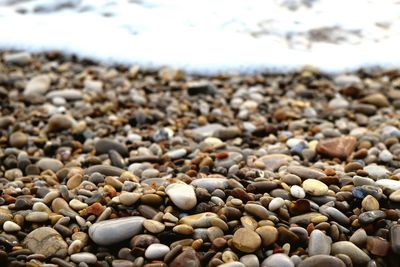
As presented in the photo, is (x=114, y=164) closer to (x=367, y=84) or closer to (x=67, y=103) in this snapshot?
(x=67, y=103)

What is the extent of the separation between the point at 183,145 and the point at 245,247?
4.68 ft

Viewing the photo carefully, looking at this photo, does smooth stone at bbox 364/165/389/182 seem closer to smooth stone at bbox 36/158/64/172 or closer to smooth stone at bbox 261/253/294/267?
smooth stone at bbox 261/253/294/267

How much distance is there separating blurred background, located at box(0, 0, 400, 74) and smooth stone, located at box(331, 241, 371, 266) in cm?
294

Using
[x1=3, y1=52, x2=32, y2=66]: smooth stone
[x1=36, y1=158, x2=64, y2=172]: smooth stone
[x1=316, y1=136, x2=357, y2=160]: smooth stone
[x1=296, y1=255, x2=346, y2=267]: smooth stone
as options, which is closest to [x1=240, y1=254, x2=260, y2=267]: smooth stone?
[x1=296, y1=255, x2=346, y2=267]: smooth stone

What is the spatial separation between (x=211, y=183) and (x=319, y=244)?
55cm

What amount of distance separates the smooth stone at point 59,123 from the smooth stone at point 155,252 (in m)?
1.83

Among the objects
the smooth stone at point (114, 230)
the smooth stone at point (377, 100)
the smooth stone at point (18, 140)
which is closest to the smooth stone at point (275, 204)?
the smooth stone at point (114, 230)

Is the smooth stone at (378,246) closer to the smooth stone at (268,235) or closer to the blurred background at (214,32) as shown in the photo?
the smooth stone at (268,235)

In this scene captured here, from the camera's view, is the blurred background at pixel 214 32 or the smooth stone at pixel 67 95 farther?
the blurred background at pixel 214 32

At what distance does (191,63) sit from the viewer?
483 centimetres

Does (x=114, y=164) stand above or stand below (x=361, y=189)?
below

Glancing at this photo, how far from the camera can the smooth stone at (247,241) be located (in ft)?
6.31

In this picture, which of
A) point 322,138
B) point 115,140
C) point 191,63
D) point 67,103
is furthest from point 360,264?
point 191,63

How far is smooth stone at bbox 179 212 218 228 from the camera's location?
80.2 inches
